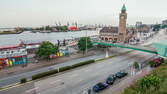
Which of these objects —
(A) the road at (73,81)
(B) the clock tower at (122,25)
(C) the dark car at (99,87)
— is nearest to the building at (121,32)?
(B) the clock tower at (122,25)

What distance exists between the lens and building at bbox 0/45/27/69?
2970 centimetres

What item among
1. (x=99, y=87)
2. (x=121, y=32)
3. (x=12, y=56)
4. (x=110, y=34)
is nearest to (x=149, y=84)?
(x=99, y=87)

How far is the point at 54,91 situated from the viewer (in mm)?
19172

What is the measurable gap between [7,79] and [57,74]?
1068 cm

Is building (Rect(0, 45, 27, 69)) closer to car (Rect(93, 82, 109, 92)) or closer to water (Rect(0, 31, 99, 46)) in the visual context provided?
car (Rect(93, 82, 109, 92))

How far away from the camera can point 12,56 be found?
3089 cm

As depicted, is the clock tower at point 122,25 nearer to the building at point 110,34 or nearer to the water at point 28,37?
the building at point 110,34

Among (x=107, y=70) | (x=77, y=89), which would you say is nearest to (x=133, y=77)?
(x=107, y=70)

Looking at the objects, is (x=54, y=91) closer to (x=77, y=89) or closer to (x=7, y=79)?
(x=77, y=89)

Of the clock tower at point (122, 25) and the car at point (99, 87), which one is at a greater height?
the clock tower at point (122, 25)

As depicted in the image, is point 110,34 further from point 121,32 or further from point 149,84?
point 149,84

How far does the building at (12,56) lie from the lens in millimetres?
29695

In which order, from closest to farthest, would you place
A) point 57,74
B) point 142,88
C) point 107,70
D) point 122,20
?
1. point 142,88
2. point 57,74
3. point 107,70
4. point 122,20

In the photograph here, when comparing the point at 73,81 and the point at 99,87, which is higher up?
the point at 99,87
